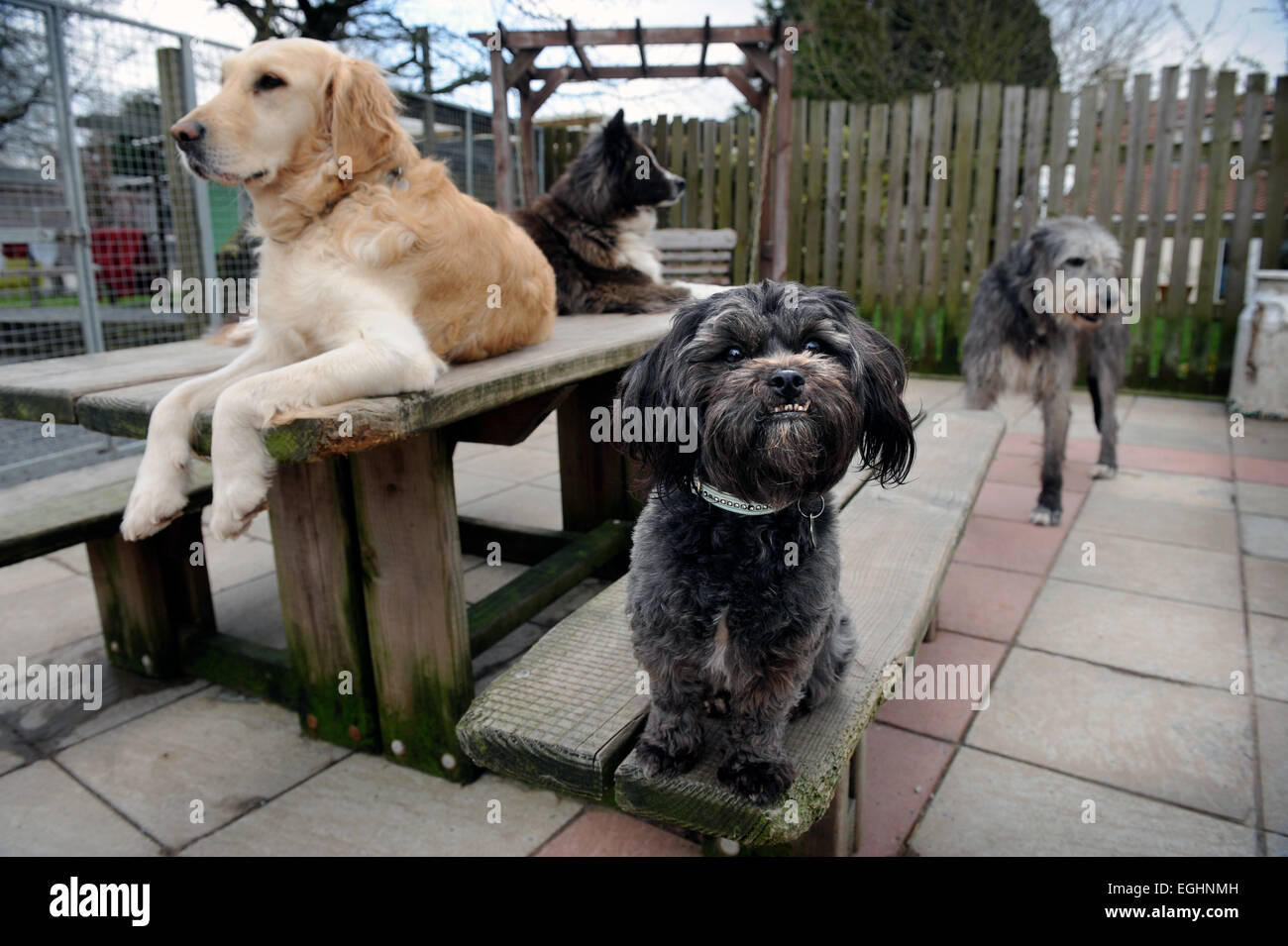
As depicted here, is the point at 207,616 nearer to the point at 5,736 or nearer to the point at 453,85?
the point at 5,736

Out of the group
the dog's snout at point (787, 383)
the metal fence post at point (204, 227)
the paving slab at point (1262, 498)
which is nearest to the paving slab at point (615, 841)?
the dog's snout at point (787, 383)

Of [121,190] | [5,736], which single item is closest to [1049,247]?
[5,736]

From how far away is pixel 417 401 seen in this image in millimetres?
1879

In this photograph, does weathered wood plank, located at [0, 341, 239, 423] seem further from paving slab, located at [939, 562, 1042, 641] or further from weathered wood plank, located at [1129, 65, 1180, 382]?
weathered wood plank, located at [1129, 65, 1180, 382]

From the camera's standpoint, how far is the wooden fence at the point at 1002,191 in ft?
23.4

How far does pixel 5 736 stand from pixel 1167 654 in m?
4.02

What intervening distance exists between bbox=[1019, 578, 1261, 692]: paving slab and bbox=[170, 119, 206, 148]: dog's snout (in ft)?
10.4

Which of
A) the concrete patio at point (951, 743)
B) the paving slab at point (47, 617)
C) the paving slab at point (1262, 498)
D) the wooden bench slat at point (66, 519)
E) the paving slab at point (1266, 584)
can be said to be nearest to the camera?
the concrete patio at point (951, 743)

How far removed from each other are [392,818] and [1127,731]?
7.37ft

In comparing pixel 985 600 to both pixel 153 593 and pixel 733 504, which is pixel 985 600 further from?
pixel 153 593

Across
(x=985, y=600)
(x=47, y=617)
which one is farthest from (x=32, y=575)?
(x=985, y=600)

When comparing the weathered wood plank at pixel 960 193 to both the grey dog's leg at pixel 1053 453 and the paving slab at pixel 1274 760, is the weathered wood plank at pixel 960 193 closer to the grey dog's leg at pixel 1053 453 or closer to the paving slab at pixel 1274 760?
the grey dog's leg at pixel 1053 453

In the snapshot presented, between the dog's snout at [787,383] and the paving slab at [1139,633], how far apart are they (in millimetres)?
2331

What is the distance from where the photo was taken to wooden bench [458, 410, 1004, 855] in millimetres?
1557
